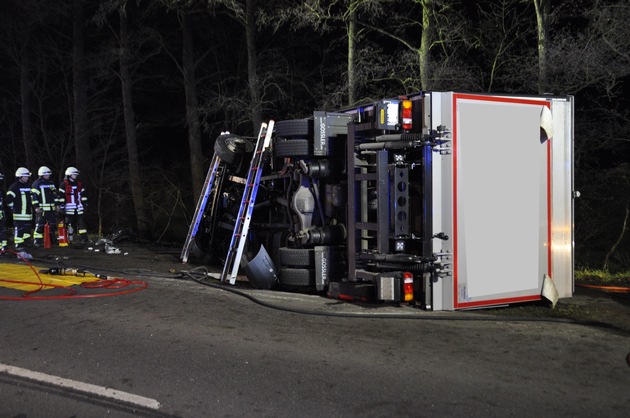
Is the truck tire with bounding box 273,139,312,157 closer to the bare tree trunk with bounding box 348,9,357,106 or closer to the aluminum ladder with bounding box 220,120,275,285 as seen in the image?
the aluminum ladder with bounding box 220,120,275,285

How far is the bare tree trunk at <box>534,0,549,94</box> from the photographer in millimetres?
12688

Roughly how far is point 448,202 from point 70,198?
483 inches

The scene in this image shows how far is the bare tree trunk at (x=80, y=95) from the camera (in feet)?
86.6

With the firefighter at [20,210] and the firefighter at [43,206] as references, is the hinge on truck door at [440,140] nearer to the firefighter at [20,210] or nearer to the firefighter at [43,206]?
the firefighter at [20,210]

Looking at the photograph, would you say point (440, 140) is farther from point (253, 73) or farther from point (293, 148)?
point (253, 73)

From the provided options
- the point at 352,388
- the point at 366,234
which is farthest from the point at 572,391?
the point at 366,234

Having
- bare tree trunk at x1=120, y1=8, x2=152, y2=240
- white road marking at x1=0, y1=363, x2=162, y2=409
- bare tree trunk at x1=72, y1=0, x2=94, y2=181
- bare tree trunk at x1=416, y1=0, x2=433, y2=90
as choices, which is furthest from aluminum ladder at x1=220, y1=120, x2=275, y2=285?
bare tree trunk at x1=72, y1=0, x2=94, y2=181

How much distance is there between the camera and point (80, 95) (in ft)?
88.6

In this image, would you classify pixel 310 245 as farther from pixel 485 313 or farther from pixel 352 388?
pixel 352 388

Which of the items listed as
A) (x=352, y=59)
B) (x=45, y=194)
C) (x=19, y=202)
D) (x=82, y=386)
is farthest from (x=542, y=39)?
(x=45, y=194)

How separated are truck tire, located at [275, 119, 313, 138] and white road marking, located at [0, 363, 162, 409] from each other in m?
4.63

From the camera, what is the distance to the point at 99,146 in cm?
2992

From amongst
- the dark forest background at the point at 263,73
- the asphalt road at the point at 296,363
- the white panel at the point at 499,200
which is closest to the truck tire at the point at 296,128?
the white panel at the point at 499,200

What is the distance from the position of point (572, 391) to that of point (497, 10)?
12.6m
